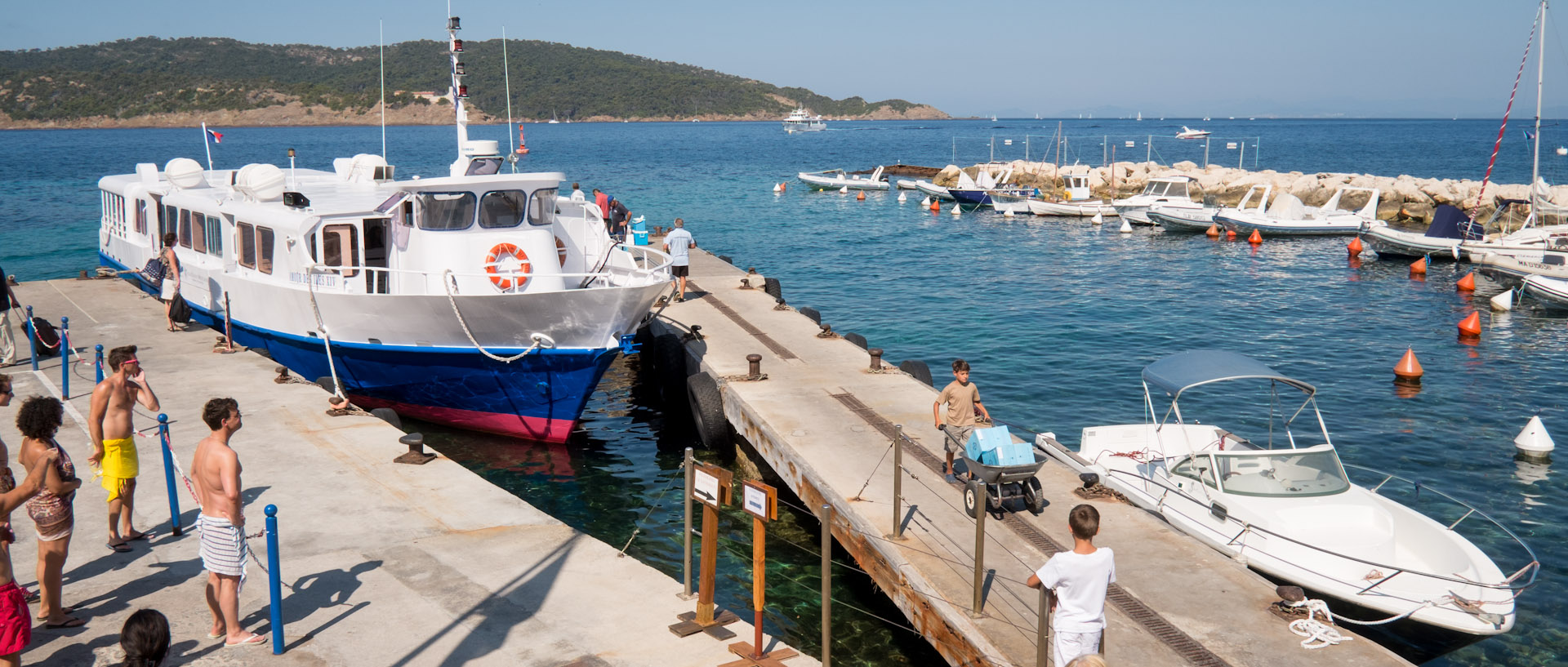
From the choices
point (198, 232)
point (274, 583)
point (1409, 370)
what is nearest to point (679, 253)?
point (198, 232)

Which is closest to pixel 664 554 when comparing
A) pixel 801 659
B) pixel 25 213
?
pixel 801 659

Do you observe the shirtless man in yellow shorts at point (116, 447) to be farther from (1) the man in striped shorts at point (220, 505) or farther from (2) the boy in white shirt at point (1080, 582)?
(2) the boy in white shirt at point (1080, 582)

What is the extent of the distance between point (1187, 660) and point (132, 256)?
26.3 metres

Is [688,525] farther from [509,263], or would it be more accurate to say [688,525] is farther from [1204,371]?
[509,263]

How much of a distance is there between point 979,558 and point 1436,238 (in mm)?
40640

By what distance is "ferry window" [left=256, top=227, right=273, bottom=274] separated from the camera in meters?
18.7

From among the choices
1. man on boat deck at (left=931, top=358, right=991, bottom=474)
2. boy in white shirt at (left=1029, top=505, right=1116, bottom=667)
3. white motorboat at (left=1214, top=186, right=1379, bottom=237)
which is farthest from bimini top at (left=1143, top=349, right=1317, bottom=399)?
white motorboat at (left=1214, top=186, right=1379, bottom=237)

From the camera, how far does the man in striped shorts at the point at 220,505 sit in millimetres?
7617

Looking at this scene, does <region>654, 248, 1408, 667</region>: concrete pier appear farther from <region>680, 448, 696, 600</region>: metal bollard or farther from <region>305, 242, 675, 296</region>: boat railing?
<region>305, 242, 675, 296</region>: boat railing

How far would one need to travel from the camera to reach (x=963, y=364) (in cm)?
1262

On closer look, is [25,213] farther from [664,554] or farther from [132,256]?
[664,554]

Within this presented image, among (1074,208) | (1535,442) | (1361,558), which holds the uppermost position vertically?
(1074,208)

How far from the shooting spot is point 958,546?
34.8ft

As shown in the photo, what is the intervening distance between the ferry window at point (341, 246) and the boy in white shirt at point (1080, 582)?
14.1 metres
